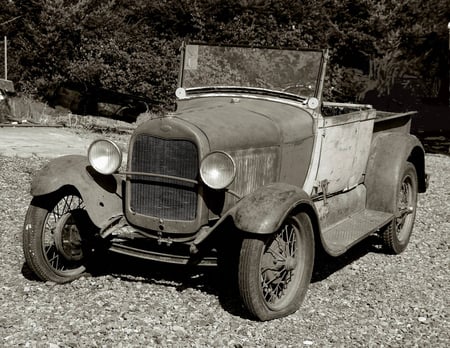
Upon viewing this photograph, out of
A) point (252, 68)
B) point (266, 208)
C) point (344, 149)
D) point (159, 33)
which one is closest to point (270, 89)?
point (252, 68)

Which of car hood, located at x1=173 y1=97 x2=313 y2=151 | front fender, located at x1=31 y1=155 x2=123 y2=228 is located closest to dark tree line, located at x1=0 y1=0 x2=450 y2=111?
car hood, located at x1=173 y1=97 x2=313 y2=151

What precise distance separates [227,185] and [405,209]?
2.80 m

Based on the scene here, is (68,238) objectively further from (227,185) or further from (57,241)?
(227,185)

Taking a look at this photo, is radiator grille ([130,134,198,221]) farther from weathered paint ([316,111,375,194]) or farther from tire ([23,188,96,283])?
weathered paint ([316,111,375,194])

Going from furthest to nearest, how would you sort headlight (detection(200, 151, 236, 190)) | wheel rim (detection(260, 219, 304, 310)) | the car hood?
the car hood
wheel rim (detection(260, 219, 304, 310))
headlight (detection(200, 151, 236, 190))

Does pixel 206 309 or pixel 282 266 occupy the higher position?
pixel 282 266

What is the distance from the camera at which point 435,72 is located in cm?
1858

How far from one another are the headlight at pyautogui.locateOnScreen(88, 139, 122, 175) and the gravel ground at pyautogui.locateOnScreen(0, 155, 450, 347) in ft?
2.77

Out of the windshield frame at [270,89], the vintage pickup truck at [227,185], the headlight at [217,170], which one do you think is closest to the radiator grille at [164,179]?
the vintage pickup truck at [227,185]

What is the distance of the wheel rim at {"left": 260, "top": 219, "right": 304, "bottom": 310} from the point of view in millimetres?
4621

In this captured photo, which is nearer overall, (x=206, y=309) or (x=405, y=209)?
(x=206, y=309)

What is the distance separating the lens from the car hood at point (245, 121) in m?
4.75

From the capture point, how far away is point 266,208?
439 cm

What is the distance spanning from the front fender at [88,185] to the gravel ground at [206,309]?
0.54 meters
